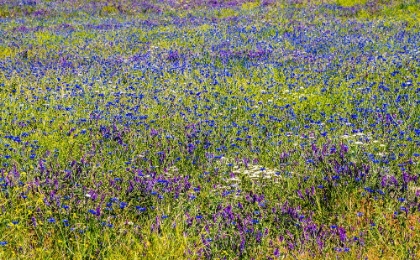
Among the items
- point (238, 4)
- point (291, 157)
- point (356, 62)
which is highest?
point (291, 157)

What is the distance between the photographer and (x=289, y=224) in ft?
12.1

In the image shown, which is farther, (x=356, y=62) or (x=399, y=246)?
(x=356, y=62)

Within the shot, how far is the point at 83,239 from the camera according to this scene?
349cm

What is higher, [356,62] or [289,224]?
[289,224]

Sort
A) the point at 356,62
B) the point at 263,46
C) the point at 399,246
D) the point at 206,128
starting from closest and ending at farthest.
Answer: the point at 399,246 < the point at 206,128 < the point at 356,62 < the point at 263,46

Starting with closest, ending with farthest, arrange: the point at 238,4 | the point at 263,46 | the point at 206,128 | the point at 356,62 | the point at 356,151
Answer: the point at 356,151
the point at 206,128
the point at 356,62
the point at 263,46
the point at 238,4

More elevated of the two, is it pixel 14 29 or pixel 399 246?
pixel 399 246

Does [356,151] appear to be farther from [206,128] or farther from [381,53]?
[381,53]

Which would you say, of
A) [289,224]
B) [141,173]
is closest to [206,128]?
[141,173]

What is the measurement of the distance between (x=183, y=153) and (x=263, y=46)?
6.12m

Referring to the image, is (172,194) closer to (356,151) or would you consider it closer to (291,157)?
(291,157)

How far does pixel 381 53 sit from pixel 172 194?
6554mm

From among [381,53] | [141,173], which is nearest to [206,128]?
[141,173]

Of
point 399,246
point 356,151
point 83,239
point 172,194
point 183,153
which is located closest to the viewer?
point 399,246
